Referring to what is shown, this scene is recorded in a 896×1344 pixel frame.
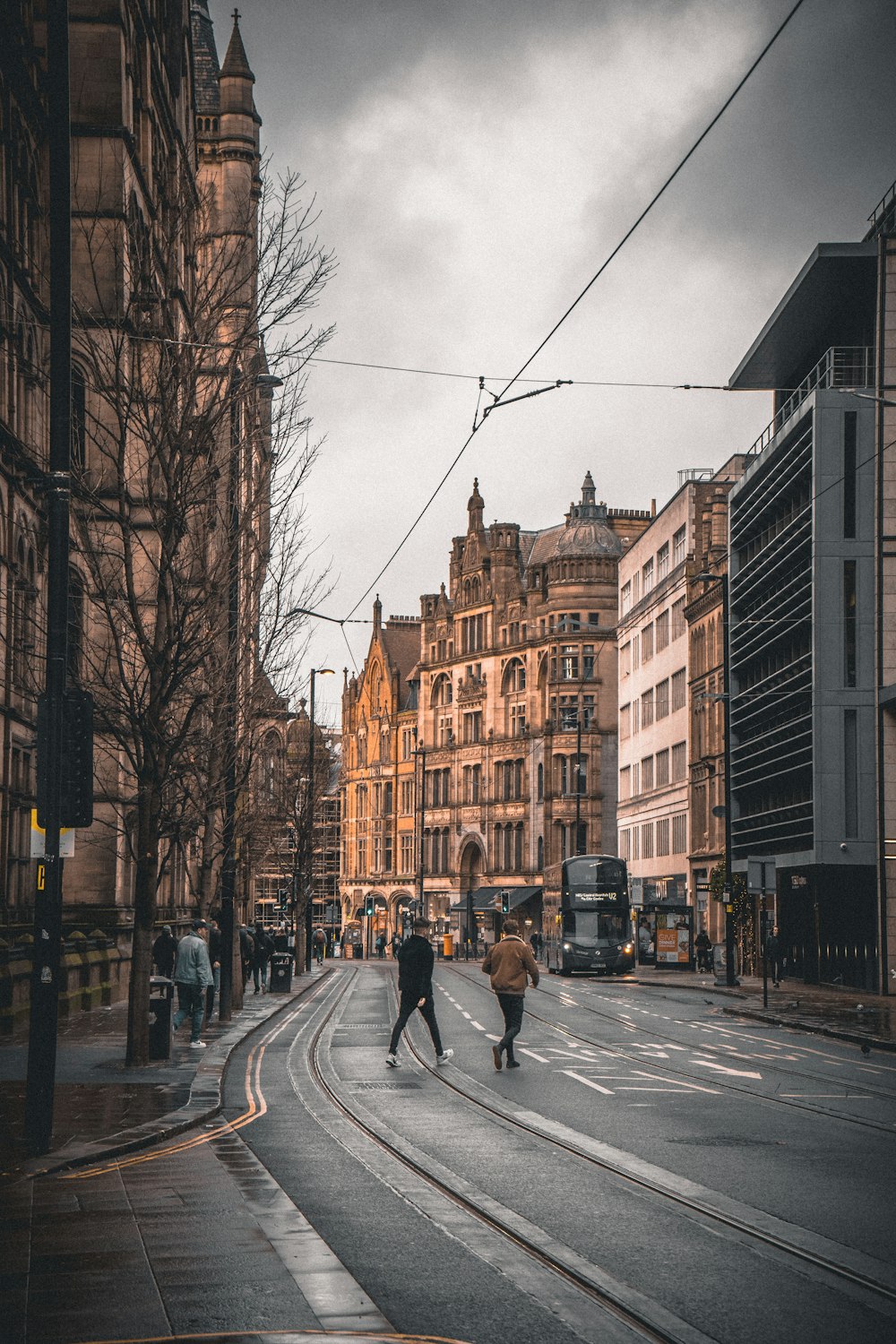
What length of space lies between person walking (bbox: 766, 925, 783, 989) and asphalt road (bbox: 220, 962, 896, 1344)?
2248 centimetres

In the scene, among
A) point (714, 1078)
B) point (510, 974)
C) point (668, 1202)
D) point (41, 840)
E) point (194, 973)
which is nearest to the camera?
point (668, 1202)

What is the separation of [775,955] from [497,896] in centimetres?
5503

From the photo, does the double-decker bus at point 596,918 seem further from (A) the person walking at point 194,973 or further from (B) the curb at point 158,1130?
(B) the curb at point 158,1130

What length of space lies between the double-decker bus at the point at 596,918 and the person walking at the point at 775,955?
6.83 m

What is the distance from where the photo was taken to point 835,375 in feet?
151

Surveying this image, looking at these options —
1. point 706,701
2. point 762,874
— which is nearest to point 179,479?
point 762,874

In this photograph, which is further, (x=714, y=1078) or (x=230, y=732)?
(x=230, y=732)

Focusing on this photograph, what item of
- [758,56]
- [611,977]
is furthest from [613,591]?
[758,56]

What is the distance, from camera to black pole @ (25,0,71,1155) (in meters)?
12.6

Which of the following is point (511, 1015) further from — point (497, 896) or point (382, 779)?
point (382, 779)

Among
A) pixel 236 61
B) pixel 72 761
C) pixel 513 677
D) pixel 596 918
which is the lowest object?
pixel 596 918

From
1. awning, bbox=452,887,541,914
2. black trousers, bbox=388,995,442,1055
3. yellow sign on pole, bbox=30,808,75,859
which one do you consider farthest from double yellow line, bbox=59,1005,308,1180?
awning, bbox=452,887,541,914

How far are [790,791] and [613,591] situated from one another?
5185 cm

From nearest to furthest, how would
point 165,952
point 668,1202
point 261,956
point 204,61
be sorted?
point 668,1202 < point 165,952 < point 261,956 < point 204,61
